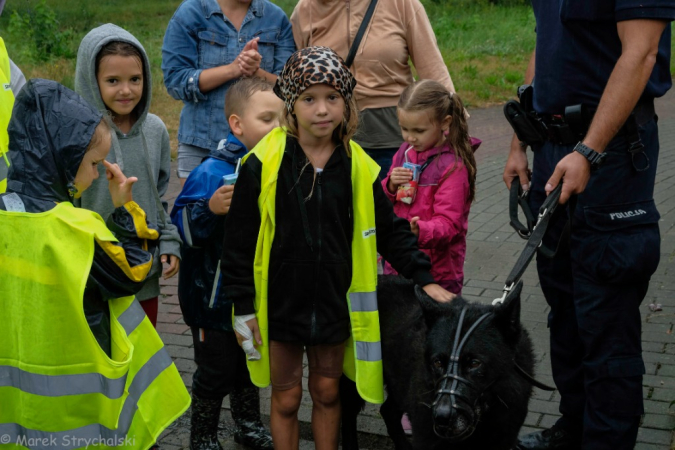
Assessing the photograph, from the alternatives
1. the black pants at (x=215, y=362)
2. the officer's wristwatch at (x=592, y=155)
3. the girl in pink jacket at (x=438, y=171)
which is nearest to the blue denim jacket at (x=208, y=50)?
the girl in pink jacket at (x=438, y=171)

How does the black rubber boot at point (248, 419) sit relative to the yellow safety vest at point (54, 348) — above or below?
below

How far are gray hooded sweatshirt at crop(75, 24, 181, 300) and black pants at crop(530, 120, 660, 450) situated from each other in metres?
1.91

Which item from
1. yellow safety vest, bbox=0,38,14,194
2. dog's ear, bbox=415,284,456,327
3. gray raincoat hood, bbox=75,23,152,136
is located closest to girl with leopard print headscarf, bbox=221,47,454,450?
dog's ear, bbox=415,284,456,327

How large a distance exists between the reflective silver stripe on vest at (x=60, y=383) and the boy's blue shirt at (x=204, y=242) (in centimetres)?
77

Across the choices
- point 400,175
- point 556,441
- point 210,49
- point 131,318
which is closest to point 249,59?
point 210,49

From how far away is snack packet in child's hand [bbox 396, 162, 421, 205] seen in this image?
4250mm

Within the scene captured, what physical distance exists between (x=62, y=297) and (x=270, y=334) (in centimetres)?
94

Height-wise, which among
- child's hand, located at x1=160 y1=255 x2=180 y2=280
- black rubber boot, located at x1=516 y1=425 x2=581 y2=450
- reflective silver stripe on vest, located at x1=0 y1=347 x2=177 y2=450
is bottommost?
black rubber boot, located at x1=516 y1=425 x2=581 y2=450

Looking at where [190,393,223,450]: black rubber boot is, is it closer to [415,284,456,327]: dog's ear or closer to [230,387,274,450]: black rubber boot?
[230,387,274,450]: black rubber boot

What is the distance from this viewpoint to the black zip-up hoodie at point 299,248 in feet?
11.6

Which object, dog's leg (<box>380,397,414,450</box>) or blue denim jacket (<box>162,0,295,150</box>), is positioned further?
blue denim jacket (<box>162,0,295,150</box>)

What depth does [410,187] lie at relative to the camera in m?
4.27

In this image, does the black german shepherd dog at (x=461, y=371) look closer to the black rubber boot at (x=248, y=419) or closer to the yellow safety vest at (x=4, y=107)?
the black rubber boot at (x=248, y=419)

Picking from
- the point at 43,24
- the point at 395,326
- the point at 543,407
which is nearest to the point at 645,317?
the point at 543,407
